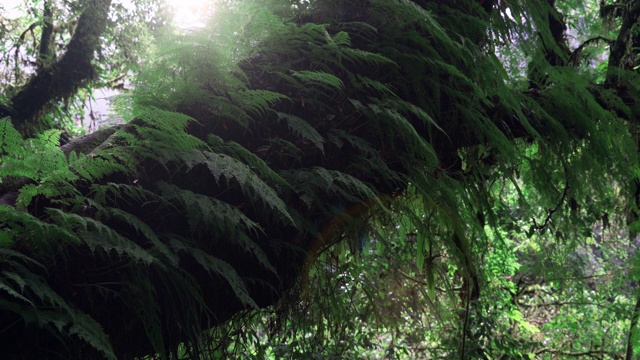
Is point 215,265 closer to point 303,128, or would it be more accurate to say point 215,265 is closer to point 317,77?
point 303,128

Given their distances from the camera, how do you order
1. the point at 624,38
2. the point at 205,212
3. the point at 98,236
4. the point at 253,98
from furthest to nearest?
the point at 624,38 → the point at 253,98 → the point at 205,212 → the point at 98,236

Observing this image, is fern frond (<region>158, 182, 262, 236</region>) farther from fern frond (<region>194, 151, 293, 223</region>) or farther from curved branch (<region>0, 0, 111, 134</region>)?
curved branch (<region>0, 0, 111, 134</region>)

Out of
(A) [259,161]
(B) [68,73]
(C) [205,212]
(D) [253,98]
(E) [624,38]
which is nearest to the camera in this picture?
(C) [205,212]

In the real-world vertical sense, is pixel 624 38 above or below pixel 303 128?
above

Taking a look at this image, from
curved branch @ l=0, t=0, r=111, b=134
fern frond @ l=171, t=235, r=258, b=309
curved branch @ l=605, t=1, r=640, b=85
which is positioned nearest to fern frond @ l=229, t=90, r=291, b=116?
fern frond @ l=171, t=235, r=258, b=309

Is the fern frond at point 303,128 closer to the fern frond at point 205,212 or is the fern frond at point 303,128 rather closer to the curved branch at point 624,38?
the fern frond at point 205,212

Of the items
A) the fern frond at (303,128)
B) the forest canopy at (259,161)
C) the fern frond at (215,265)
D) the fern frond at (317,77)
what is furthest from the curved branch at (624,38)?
the fern frond at (215,265)

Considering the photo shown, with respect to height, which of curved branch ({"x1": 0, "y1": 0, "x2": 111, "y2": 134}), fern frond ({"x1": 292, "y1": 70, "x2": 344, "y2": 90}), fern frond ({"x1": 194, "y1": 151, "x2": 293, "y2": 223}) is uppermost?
curved branch ({"x1": 0, "y1": 0, "x2": 111, "y2": 134})

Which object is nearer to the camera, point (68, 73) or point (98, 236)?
point (98, 236)

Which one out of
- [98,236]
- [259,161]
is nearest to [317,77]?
[259,161]

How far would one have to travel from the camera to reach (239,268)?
80.6 inches

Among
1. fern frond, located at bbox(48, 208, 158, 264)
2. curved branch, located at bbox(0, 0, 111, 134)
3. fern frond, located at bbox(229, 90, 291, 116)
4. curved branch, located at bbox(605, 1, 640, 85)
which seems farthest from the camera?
curved branch, located at bbox(0, 0, 111, 134)

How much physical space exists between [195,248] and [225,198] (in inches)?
11.8

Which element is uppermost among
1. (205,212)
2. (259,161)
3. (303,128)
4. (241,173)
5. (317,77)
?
(317,77)
